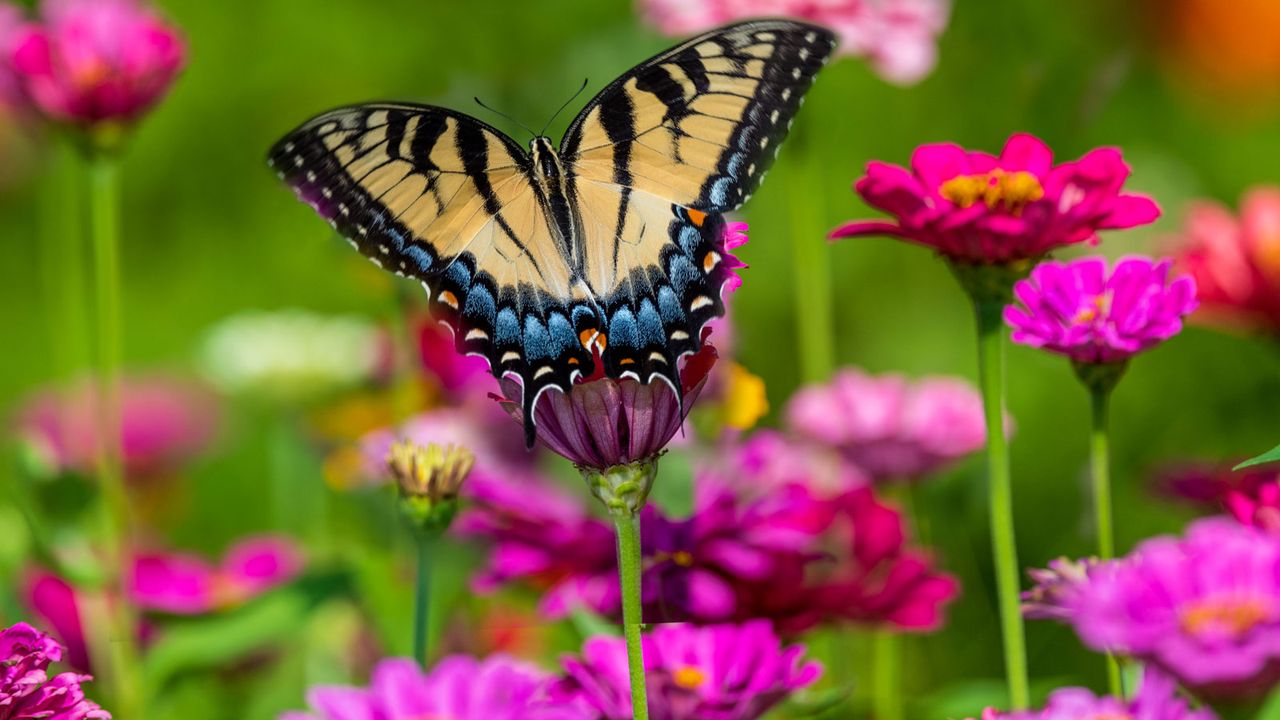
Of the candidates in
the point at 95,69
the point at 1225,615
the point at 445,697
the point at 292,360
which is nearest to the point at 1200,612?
the point at 1225,615

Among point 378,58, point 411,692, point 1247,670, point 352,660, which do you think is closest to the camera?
point 1247,670

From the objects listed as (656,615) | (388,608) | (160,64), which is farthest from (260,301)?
(656,615)

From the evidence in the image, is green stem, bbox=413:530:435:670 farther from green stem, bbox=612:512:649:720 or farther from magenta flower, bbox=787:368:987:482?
magenta flower, bbox=787:368:987:482

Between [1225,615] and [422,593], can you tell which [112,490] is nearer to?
[422,593]

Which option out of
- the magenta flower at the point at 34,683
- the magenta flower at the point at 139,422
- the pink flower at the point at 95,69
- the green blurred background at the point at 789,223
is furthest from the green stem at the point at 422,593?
the magenta flower at the point at 139,422

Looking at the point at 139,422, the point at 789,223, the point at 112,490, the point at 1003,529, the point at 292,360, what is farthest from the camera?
the point at 789,223

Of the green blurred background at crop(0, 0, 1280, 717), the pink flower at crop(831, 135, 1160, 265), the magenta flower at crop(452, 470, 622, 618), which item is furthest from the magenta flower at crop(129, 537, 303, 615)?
the pink flower at crop(831, 135, 1160, 265)

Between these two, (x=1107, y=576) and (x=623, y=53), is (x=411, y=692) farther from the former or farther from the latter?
(x=623, y=53)

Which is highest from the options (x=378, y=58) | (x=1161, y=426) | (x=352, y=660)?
(x=378, y=58)
